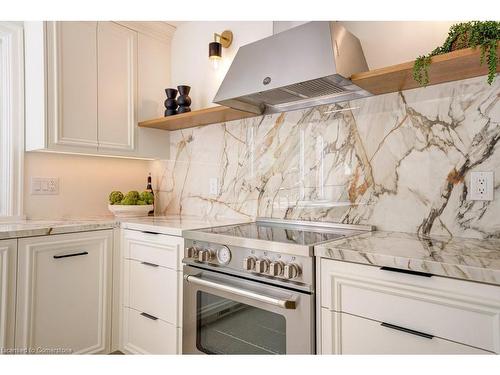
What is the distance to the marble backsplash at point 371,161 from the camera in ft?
4.70

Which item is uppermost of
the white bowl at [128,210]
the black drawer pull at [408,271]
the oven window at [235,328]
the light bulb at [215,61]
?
the light bulb at [215,61]

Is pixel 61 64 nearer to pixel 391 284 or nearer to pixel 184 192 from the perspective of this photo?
pixel 184 192

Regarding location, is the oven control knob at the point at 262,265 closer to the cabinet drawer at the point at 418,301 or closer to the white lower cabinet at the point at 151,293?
the cabinet drawer at the point at 418,301

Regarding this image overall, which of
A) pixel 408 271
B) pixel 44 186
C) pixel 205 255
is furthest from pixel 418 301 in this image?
pixel 44 186

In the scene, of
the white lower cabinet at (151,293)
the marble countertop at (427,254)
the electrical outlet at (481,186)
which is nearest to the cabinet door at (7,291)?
the white lower cabinet at (151,293)

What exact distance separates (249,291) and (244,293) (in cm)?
2

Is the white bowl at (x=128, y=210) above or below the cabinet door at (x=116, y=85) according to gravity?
below

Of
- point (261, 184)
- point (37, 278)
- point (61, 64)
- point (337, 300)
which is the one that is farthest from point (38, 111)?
point (337, 300)

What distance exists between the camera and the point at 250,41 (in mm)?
2170

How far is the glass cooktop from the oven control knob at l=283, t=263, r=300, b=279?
10 cm

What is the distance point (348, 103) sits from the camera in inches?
70.0

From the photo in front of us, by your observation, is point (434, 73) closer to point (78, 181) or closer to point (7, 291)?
point (7, 291)

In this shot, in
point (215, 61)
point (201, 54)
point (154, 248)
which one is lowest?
point (154, 248)

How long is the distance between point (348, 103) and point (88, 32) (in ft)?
5.70
